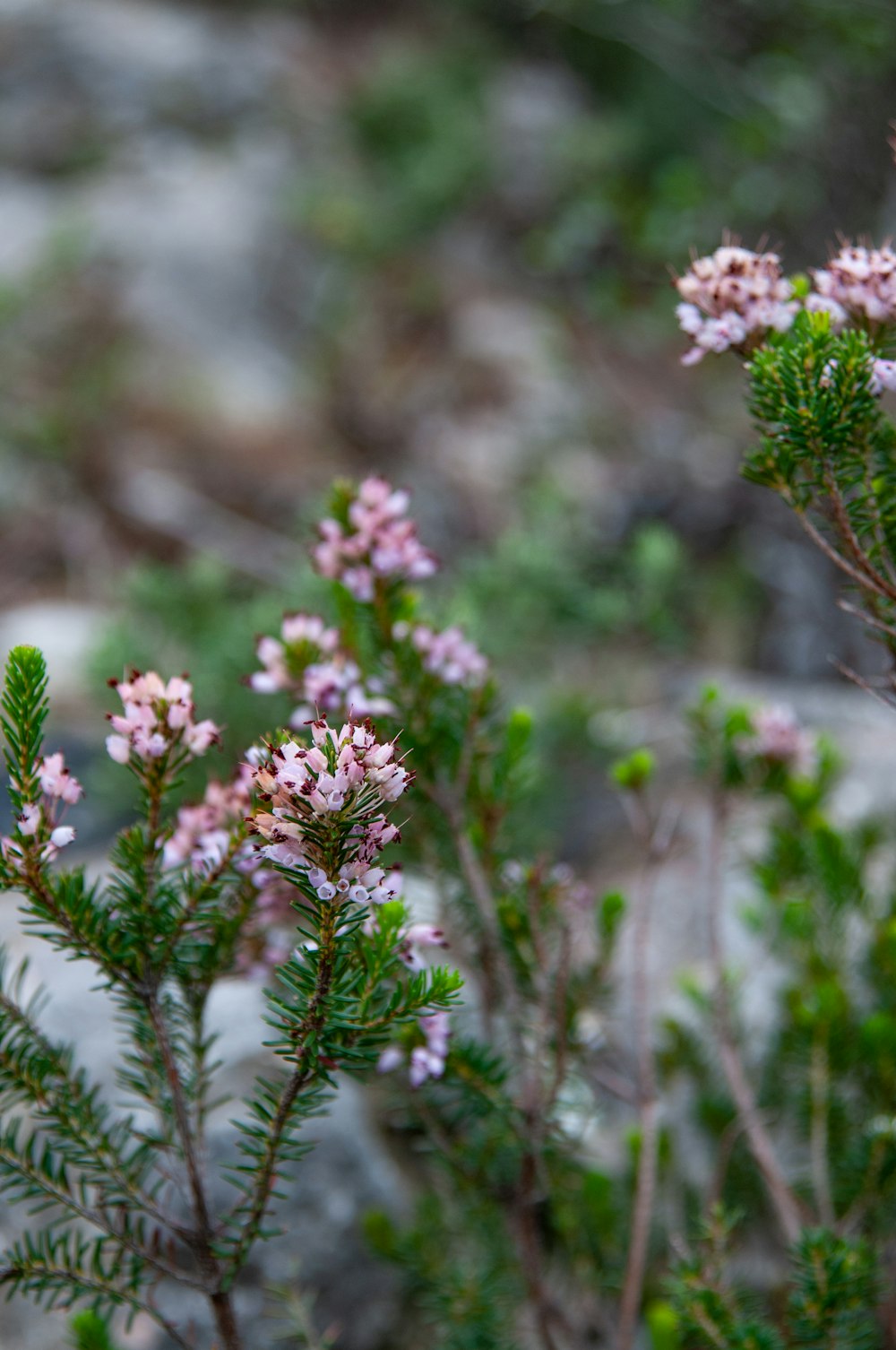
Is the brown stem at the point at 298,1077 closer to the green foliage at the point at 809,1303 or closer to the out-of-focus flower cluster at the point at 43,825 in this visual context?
the out-of-focus flower cluster at the point at 43,825

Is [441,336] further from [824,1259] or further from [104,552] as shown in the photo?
[824,1259]

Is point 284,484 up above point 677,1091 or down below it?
above

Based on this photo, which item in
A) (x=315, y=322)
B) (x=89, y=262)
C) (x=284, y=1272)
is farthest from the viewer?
(x=315, y=322)

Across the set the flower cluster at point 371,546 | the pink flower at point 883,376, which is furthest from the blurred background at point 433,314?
the pink flower at point 883,376

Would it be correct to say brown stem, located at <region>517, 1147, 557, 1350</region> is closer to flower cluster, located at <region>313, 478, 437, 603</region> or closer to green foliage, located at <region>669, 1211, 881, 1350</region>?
green foliage, located at <region>669, 1211, 881, 1350</region>

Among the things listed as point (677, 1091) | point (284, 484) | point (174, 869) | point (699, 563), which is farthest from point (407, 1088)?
point (284, 484)
